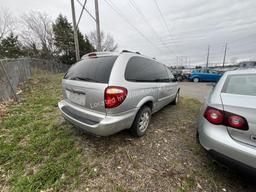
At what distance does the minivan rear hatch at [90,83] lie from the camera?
2.01 meters

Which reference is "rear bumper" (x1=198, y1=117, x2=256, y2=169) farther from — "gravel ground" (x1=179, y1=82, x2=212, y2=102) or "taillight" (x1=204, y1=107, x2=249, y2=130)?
"gravel ground" (x1=179, y1=82, x2=212, y2=102)

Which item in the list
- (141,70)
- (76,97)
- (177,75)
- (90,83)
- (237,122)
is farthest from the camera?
(177,75)

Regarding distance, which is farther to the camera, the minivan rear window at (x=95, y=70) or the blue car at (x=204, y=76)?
the blue car at (x=204, y=76)

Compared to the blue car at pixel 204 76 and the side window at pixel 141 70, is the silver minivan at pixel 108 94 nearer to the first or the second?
the side window at pixel 141 70

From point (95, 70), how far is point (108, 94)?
577mm

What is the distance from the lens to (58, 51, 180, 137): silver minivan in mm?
1999

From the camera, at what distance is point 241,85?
203 centimetres

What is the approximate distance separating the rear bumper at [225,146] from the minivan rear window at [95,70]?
5.24 feet

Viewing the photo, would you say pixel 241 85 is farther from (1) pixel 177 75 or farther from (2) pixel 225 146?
(1) pixel 177 75

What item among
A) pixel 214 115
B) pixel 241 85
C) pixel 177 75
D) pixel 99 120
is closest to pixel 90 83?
pixel 99 120

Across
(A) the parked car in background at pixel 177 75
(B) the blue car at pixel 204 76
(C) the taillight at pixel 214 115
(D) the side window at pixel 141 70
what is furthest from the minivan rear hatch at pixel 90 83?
(B) the blue car at pixel 204 76

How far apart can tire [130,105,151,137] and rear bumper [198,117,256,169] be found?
113cm

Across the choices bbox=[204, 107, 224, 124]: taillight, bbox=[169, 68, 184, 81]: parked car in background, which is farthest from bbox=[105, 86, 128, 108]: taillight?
bbox=[169, 68, 184, 81]: parked car in background

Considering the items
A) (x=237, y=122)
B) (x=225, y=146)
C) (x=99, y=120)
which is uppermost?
(x=237, y=122)
